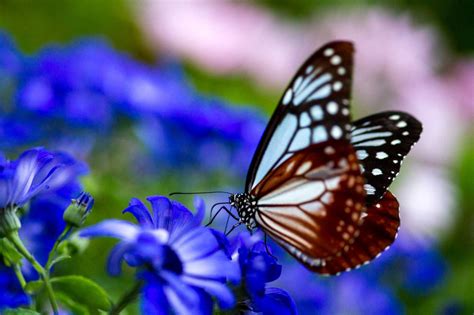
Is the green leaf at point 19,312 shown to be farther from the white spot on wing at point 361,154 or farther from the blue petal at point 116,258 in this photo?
the white spot on wing at point 361,154

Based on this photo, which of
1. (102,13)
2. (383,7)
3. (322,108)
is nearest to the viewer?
(322,108)

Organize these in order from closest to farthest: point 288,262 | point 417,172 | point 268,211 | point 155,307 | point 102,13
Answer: point 155,307 → point 268,211 → point 288,262 → point 417,172 → point 102,13

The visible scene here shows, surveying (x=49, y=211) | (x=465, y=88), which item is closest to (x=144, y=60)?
(x=465, y=88)

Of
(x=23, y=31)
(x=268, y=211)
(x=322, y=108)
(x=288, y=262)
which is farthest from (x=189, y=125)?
(x=23, y=31)

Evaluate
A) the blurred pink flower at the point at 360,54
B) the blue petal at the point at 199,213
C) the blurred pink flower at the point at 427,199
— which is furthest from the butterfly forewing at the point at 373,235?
the blurred pink flower at the point at 360,54

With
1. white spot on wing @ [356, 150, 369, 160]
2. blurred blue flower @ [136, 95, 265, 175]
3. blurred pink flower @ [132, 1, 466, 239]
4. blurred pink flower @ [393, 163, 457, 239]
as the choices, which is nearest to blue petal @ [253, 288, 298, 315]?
white spot on wing @ [356, 150, 369, 160]

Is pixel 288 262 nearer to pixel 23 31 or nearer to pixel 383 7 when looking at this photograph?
pixel 23 31

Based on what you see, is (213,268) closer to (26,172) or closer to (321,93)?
(26,172)
